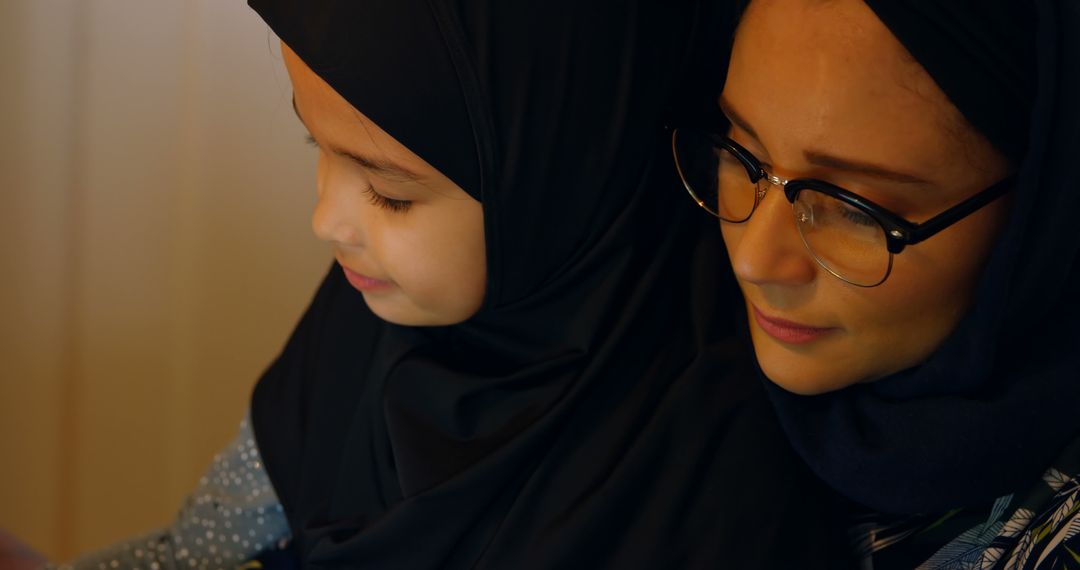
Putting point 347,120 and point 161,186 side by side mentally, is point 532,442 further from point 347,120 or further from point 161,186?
point 161,186

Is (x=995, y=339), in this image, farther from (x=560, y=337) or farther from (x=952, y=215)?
(x=560, y=337)

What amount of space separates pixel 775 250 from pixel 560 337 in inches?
Answer: 12.8

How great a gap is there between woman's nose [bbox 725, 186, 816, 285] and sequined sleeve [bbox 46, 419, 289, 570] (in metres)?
0.77

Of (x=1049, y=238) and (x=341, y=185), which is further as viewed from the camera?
(x=341, y=185)

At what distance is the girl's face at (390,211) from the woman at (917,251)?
0.24 metres

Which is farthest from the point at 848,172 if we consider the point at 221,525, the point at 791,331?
the point at 221,525

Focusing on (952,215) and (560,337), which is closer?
(952,215)

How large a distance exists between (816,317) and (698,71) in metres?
0.32

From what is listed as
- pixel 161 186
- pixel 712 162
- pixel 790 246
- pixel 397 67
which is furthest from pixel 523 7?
pixel 161 186

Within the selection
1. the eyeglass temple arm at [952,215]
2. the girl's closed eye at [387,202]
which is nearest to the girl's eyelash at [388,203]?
the girl's closed eye at [387,202]

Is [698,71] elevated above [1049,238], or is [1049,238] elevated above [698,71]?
[698,71]

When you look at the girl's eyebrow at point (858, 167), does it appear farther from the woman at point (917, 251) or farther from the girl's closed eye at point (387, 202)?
the girl's closed eye at point (387, 202)

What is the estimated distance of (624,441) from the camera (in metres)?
1.23

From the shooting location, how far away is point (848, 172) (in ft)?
3.20
